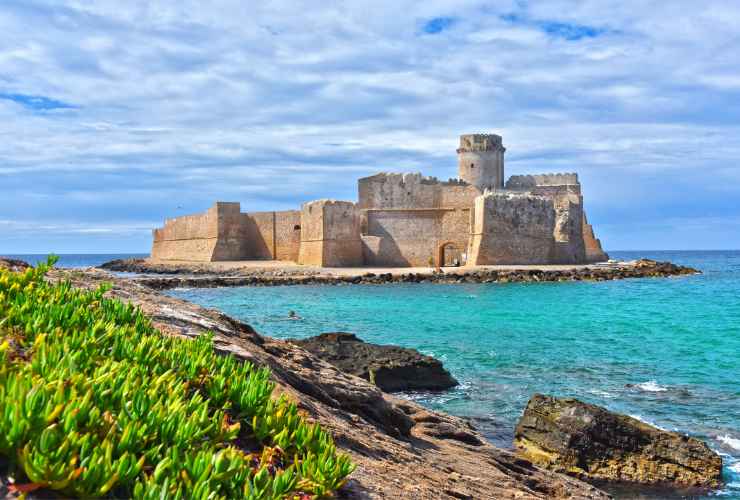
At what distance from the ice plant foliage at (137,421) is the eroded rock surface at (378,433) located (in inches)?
15.9

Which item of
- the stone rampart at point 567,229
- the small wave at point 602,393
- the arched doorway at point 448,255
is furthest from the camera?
the arched doorway at point 448,255

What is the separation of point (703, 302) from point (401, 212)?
670 inches

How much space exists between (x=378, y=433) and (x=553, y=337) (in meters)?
12.9

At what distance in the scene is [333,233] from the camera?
37.8 metres

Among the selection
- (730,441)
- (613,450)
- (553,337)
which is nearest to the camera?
(613,450)

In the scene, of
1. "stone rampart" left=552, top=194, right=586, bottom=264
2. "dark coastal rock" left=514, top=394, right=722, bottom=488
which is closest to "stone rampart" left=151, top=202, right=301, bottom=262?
"stone rampart" left=552, top=194, right=586, bottom=264

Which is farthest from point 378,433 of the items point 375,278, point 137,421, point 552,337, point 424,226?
point 424,226

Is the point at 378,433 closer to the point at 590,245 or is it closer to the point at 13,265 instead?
the point at 13,265

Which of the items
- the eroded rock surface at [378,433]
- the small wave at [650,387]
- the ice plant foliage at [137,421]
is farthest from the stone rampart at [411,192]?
the ice plant foliage at [137,421]

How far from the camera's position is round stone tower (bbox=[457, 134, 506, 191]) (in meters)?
45.9

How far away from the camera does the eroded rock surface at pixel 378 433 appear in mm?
3559

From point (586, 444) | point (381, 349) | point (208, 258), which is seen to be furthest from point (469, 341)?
point (208, 258)

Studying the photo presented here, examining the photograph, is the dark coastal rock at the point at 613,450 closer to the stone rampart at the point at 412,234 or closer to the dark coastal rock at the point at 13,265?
the dark coastal rock at the point at 13,265

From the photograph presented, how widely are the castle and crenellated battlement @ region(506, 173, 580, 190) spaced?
0.32ft
